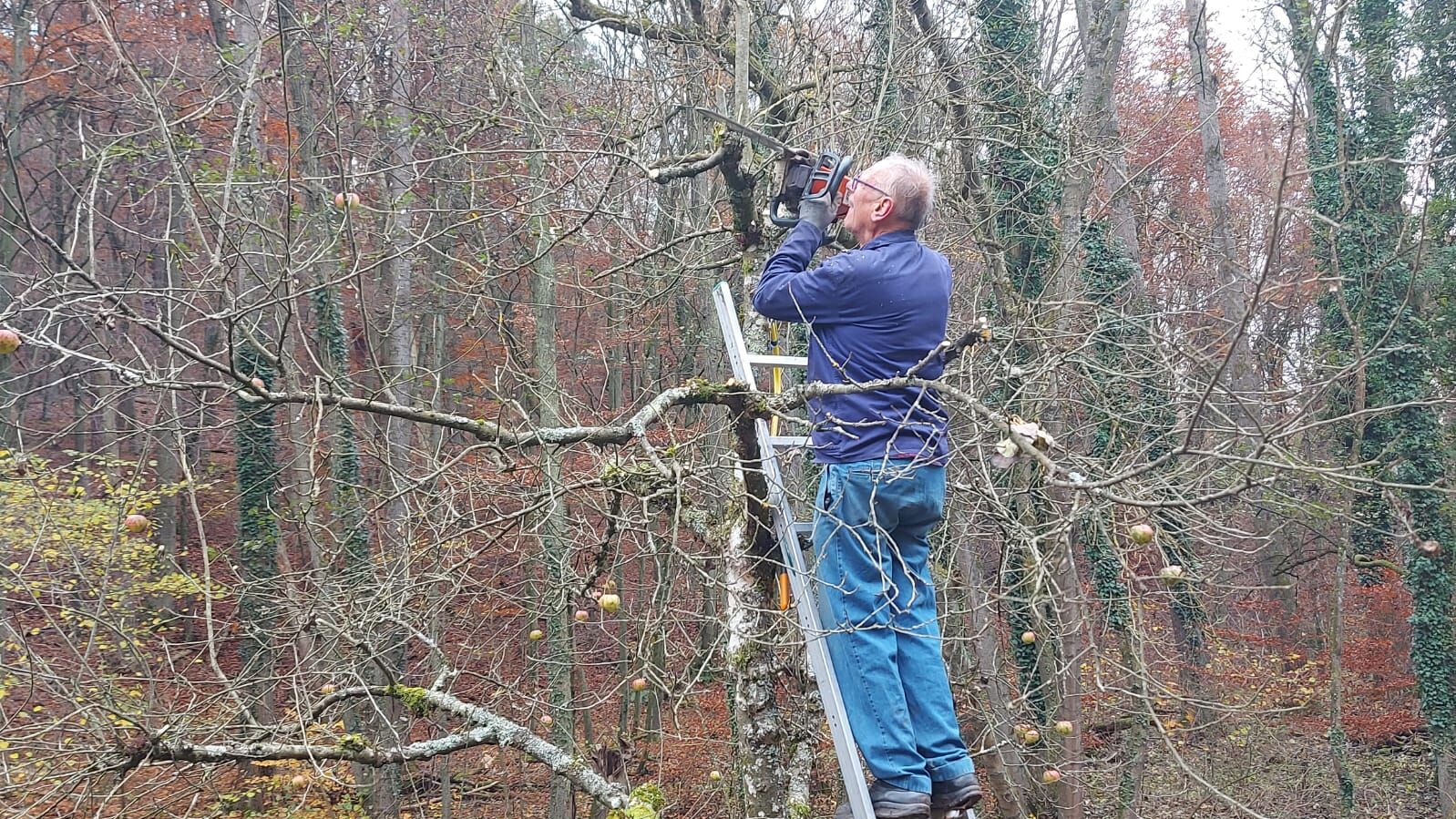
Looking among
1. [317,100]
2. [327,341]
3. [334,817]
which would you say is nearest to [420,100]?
[317,100]

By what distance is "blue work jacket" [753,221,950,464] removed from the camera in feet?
10.9

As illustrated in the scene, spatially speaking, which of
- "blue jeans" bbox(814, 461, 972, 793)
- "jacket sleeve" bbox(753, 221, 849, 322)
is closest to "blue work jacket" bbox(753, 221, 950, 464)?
"jacket sleeve" bbox(753, 221, 849, 322)

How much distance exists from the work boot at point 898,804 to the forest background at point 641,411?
0.47 m

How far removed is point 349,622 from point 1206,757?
10.3 m

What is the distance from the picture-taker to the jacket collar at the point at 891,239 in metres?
3.50

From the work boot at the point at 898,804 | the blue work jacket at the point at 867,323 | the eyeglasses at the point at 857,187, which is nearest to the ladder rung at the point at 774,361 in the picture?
the blue work jacket at the point at 867,323

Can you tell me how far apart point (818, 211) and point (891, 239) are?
316 millimetres

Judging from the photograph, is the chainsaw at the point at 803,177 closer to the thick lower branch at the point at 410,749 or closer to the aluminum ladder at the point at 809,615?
the aluminum ladder at the point at 809,615

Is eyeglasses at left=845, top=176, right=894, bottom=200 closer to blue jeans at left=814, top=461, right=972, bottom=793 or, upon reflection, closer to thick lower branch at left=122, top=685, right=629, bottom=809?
blue jeans at left=814, top=461, right=972, bottom=793

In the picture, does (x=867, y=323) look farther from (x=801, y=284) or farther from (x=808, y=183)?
(x=808, y=183)

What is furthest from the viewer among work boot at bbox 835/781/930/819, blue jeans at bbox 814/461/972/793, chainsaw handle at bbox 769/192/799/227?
chainsaw handle at bbox 769/192/799/227

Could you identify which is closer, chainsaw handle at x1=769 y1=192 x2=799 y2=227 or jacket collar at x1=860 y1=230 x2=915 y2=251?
jacket collar at x1=860 y1=230 x2=915 y2=251

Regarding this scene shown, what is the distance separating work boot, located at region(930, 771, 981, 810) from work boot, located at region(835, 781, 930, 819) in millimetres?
133

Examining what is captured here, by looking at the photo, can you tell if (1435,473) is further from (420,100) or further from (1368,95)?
(420,100)
